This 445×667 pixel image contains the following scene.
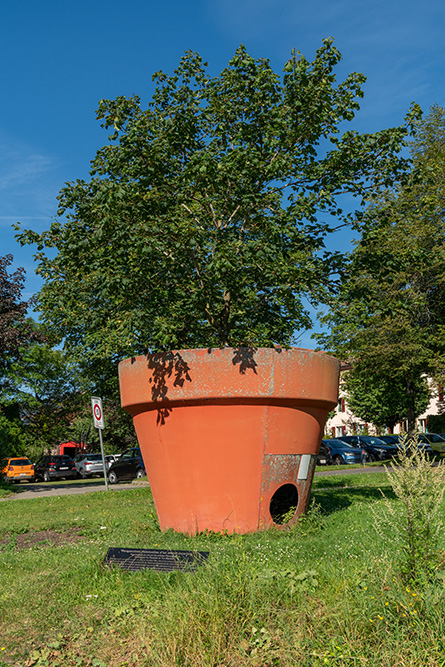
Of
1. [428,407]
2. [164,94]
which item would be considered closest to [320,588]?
[164,94]

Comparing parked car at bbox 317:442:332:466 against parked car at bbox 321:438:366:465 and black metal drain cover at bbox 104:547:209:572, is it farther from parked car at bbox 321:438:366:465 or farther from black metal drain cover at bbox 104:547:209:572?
black metal drain cover at bbox 104:547:209:572

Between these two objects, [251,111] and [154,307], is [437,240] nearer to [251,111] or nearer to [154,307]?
[251,111]

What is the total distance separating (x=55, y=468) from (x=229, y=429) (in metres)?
28.8

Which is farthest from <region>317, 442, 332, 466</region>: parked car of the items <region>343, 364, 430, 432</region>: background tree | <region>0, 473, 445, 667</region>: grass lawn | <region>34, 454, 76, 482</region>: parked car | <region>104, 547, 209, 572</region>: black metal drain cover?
<region>104, 547, 209, 572</region>: black metal drain cover

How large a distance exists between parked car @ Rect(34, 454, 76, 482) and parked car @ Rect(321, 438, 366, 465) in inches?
576

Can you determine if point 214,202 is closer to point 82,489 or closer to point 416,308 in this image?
point 82,489

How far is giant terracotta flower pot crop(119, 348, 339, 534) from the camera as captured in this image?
5.78m

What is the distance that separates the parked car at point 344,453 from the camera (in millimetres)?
25562

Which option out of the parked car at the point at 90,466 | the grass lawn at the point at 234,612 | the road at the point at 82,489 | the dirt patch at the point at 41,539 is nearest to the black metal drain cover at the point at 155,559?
the grass lawn at the point at 234,612

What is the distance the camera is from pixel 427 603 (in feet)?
9.75

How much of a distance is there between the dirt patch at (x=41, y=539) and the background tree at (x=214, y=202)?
2289 millimetres

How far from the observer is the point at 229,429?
19.0 ft

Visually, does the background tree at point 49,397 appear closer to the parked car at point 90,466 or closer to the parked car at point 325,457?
the parked car at point 90,466

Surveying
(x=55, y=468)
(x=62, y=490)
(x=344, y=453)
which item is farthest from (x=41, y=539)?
(x=55, y=468)
